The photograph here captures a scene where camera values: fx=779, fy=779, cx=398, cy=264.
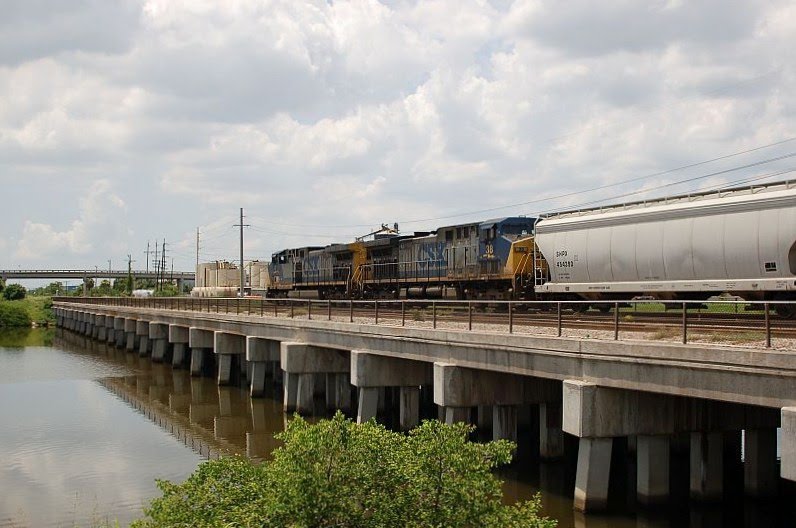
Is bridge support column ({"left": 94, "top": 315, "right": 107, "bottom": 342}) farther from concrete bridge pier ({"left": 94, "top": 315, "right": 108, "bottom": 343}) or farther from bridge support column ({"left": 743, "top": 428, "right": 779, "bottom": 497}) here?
bridge support column ({"left": 743, "top": 428, "right": 779, "bottom": 497})

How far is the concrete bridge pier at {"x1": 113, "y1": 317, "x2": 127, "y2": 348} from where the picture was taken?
2509 inches

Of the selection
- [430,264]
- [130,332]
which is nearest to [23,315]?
[130,332]

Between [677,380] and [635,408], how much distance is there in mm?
1892

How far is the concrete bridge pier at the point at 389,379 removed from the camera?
75.6 feet

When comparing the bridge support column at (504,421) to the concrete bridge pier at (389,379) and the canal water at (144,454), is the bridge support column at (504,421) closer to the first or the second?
the canal water at (144,454)

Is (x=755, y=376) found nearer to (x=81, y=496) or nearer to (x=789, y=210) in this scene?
(x=789, y=210)

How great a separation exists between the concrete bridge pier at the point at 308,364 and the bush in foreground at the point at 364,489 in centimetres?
1754

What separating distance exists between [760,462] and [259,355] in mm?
21279

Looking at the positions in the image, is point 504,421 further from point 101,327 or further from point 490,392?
point 101,327

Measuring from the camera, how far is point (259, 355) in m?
33.2

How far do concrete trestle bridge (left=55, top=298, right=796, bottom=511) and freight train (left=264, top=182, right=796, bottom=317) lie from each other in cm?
227

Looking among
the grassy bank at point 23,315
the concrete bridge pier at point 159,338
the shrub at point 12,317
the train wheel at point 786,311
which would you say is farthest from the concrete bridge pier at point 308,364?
the grassy bank at point 23,315

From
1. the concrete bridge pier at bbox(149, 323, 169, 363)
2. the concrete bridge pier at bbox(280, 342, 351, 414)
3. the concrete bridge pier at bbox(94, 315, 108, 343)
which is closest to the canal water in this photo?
the concrete bridge pier at bbox(280, 342, 351, 414)

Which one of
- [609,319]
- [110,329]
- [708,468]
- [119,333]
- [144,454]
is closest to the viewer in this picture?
[708,468]
